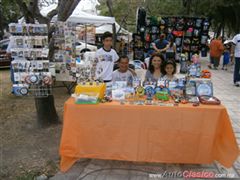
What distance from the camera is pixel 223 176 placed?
3312mm

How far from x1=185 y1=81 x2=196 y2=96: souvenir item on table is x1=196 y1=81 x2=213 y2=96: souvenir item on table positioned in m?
0.04

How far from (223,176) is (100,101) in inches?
67.5

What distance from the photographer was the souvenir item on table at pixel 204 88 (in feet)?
11.3

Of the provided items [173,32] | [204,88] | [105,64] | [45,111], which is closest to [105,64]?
[105,64]

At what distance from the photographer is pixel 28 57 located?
150 inches

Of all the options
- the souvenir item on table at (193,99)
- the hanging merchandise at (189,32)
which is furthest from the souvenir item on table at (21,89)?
the hanging merchandise at (189,32)

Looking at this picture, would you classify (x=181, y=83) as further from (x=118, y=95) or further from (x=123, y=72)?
(x=123, y=72)

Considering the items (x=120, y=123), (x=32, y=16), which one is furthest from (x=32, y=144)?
(x=32, y=16)

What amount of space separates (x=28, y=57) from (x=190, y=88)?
7.23ft

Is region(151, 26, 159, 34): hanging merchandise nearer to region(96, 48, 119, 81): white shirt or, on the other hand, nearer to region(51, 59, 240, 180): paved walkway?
region(96, 48, 119, 81): white shirt

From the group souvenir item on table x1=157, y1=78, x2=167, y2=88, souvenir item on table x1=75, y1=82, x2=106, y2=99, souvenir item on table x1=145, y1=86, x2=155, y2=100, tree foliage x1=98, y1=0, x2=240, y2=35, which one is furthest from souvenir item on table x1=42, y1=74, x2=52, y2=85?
tree foliage x1=98, y1=0, x2=240, y2=35

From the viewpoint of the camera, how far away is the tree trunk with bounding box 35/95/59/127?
4707 millimetres

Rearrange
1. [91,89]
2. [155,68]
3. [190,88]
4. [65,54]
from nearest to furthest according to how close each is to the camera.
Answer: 1. [91,89]
2. [190,88]
3. [155,68]
4. [65,54]

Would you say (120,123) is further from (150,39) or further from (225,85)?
(150,39)
